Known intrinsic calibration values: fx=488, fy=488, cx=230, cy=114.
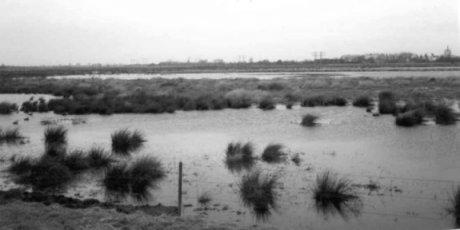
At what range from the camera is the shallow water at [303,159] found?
9.30m

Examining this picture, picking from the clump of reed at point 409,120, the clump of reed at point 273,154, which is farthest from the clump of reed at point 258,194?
the clump of reed at point 409,120

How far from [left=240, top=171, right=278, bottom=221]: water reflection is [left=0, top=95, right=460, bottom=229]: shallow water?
0.65ft

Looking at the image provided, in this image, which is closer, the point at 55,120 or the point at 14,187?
the point at 14,187

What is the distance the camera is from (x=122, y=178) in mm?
11438

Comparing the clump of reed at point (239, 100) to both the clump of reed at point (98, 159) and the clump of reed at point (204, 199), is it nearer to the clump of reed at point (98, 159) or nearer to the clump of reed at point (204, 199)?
the clump of reed at point (98, 159)

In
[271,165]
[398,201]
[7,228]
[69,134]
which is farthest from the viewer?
[69,134]

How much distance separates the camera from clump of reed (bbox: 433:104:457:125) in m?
21.7

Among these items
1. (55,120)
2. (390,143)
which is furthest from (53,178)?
(55,120)

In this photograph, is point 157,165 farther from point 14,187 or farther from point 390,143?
point 390,143

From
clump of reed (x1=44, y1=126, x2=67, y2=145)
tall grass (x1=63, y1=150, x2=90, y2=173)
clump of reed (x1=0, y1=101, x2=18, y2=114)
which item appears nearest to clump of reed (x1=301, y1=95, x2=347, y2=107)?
clump of reed (x1=44, y1=126, x2=67, y2=145)

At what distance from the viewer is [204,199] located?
10.1 meters

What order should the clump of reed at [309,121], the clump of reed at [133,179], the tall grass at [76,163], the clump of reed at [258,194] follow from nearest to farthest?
1. the clump of reed at [258,194]
2. the clump of reed at [133,179]
3. the tall grass at [76,163]
4. the clump of reed at [309,121]

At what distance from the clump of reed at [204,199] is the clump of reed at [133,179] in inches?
49.4

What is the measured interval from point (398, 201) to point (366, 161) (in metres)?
4.29
